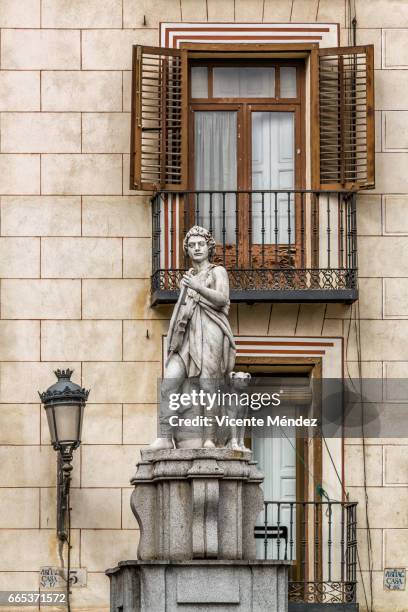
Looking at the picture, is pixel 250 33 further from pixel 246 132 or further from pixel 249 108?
pixel 246 132

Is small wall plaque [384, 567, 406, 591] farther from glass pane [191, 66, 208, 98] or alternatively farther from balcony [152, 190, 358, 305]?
glass pane [191, 66, 208, 98]

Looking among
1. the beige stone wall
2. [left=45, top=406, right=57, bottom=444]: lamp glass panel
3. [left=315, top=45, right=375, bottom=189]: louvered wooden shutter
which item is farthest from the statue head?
[left=315, top=45, right=375, bottom=189]: louvered wooden shutter

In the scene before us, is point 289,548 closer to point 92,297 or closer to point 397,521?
point 397,521

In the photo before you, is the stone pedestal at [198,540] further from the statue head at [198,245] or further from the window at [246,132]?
the window at [246,132]

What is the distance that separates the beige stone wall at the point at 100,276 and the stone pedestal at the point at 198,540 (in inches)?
127

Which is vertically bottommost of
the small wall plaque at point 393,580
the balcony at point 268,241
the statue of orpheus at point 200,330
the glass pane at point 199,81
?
the small wall plaque at point 393,580

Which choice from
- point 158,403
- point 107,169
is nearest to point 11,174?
point 107,169

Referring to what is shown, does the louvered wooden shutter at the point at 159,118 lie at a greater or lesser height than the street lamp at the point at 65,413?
greater

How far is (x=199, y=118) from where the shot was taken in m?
31.7

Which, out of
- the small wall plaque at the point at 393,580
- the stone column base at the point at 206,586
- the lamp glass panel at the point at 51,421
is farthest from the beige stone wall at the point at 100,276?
the stone column base at the point at 206,586

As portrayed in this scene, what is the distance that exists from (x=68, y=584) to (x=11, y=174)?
4686mm

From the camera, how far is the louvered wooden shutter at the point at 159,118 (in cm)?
3098

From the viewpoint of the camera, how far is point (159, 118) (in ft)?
102

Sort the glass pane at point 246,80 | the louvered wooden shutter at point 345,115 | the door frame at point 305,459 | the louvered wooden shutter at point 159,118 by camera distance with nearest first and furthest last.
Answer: the door frame at point 305,459, the louvered wooden shutter at point 159,118, the louvered wooden shutter at point 345,115, the glass pane at point 246,80
